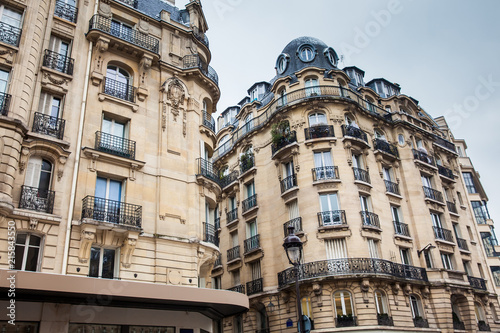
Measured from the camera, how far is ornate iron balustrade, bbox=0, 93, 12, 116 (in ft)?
41.8

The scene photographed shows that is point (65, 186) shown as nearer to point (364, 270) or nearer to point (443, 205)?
point (364, 270)

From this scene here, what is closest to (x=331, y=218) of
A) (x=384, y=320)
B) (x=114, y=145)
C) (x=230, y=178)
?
(x=384, y=320)

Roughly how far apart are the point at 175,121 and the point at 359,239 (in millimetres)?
12173

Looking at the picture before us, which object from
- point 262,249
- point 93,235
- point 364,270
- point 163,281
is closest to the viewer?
point 93,235

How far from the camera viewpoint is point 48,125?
14039mm

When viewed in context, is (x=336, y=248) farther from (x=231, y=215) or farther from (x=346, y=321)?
(x=231, y=215)

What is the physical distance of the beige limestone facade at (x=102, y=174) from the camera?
40.0 feet

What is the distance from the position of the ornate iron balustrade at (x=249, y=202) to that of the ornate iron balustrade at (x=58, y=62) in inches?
604

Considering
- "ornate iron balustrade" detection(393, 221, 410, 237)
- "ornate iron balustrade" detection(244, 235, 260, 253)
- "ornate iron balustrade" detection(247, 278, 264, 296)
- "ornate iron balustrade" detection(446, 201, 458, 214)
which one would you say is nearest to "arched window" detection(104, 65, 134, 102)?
"ornate iron balustrade" detection(244, 235, 260, 253)

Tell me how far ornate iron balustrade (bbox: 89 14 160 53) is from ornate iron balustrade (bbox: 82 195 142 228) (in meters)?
7.22

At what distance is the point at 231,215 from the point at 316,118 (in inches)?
372

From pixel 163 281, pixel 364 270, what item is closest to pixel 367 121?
pixel 364 270

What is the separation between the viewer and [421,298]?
80.1 ft

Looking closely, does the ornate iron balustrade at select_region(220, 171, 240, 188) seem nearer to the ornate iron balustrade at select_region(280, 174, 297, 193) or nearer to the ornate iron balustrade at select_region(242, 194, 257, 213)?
the ornate iron balustrade at select_region(242, 194, 257, 213)
